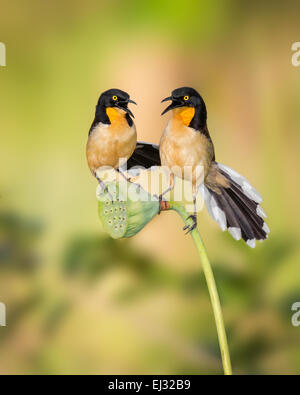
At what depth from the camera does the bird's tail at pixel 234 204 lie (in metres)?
1.40

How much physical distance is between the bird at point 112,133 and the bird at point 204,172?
9 cm

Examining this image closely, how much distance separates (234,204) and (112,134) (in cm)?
36

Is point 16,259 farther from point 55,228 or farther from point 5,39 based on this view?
point 5,39

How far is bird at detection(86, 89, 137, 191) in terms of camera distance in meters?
1.32

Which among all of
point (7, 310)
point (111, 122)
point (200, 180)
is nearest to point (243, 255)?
point (200, 180)

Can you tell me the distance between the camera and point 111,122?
1327 mm

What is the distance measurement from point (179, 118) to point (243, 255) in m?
0.49
